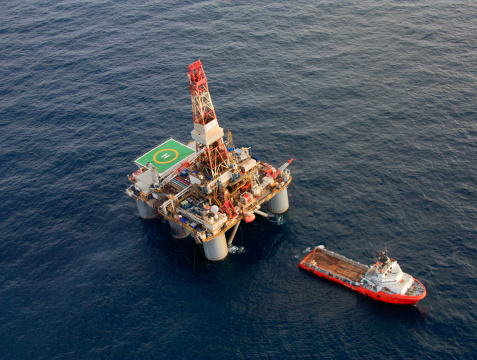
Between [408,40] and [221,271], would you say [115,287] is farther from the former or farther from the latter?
[408,40]

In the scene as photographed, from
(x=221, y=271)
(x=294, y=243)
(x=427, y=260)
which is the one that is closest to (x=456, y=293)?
(x=427, y=260)

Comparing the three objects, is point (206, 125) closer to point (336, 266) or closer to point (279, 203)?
point (279, 203)

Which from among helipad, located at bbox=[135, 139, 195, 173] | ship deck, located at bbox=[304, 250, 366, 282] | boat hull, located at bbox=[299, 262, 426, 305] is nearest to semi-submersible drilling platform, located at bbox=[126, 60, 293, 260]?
helipad, located at bbox=[135, 139, 195, 173]

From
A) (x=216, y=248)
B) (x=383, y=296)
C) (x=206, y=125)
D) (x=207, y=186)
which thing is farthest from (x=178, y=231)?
(x=383, y=296)

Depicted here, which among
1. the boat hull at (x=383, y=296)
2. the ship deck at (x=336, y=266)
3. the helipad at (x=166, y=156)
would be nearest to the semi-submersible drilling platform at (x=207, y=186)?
the helipad at (x=166, y=156)

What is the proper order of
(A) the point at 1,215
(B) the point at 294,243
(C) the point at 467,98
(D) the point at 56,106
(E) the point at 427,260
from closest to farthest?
(E) the point at 427,260, (B) the point at 294,243, (A) the point at 1,215, (C) the point at 467,98, (D) the point at 56,106
